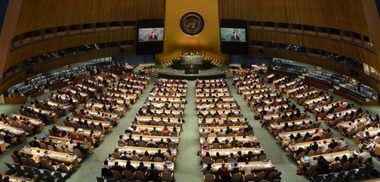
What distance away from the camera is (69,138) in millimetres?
19875

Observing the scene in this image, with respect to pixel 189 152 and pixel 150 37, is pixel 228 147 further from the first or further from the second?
pixel 150 37

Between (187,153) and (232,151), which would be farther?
(187,153)

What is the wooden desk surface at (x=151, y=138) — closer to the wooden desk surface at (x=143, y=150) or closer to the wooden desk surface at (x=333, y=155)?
the wooden desk surface at (x=143, y=150)

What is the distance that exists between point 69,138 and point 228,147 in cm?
764

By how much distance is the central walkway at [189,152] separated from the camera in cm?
1747

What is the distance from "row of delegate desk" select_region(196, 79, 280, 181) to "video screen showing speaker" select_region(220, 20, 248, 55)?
43.2 ft

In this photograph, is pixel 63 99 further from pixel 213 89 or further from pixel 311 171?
pixel 311 171

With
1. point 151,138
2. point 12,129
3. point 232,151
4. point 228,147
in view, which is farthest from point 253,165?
point 12,129

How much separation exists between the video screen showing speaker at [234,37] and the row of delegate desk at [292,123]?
549 cm

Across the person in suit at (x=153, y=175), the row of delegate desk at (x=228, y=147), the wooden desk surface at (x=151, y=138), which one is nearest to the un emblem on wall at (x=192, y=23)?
the row of delegate desk at (x=228, y=147)

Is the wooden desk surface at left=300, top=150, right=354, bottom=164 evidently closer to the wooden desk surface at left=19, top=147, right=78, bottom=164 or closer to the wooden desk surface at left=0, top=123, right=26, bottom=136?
the wooden desk surface at left=19, top=147, right=78, bottom=164

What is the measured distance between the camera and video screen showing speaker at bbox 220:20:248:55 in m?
39.0

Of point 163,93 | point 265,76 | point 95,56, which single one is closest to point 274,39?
point 265,76

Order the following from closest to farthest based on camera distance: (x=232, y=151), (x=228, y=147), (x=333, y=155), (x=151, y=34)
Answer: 1. (x=333, y=155)
2. (x=232, y=151)
3. (x=228, y=147)
4. (x=151, y=34)
